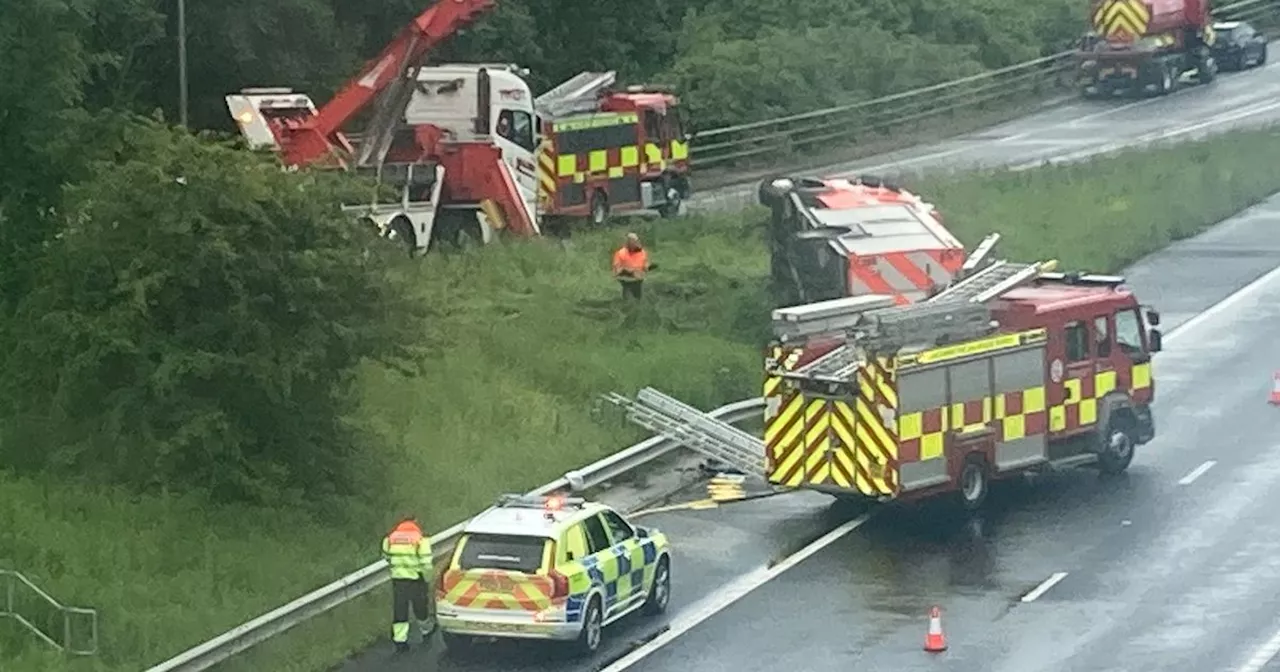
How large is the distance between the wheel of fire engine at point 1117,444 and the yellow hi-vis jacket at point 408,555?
1023 cm

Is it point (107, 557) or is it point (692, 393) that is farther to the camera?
point (692, 393)

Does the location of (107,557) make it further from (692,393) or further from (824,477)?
(692,393)

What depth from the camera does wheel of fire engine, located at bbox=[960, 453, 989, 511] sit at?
2932cm

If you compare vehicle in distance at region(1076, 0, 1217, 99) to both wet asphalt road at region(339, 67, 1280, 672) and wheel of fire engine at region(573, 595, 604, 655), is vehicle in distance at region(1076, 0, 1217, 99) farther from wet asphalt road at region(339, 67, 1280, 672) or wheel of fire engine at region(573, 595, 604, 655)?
wheel of fire engine at region(573, 595, 604, 655)

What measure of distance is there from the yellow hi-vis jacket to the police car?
31 centimetres

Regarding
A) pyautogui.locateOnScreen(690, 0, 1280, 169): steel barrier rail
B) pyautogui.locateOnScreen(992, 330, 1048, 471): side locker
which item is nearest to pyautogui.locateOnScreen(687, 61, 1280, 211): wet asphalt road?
pyautogui.locateOnScreen(690, 0, 1280, 169): steel barrier rail

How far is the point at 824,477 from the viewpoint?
29.0 metres

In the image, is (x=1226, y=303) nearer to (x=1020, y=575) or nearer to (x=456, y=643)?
(x=1020, y=575)

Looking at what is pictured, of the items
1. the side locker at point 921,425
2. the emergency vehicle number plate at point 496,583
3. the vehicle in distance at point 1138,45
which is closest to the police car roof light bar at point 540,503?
the emergency vehicle number plate at point 496,583

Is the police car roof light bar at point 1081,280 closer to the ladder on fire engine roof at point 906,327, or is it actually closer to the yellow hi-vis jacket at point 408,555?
the ladder on fire engine roof at point 906,327

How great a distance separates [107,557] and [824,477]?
822cm

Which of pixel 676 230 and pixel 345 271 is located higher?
pixel 345 271

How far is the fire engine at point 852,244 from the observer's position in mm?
36812

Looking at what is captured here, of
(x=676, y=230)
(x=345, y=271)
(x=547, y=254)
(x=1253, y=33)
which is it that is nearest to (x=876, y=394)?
(x=345, y=271)
